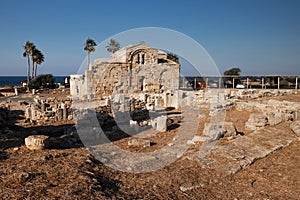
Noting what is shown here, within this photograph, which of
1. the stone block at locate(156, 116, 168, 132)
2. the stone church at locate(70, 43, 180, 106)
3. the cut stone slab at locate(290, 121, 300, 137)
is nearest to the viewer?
the cut stone slab at locate(290, 121, 300, 137)

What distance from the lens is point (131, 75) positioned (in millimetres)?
29391

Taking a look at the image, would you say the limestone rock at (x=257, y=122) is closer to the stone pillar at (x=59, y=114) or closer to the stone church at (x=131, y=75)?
the stone pillar at (x=59, y=114)

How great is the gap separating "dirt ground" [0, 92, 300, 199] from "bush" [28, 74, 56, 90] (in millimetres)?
33341

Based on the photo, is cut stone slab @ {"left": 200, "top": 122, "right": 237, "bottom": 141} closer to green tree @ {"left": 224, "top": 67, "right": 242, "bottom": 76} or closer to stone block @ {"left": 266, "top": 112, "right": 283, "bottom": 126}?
stone block @ {"left": 266, "top": 112, "right": 283, "bottom": 126}

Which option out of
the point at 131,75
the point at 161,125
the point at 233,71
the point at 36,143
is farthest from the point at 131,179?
the point at 233,71

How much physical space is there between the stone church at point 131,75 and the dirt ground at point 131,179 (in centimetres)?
2073

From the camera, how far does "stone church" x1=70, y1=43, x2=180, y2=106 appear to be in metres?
27.7

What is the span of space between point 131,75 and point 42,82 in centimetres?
1781

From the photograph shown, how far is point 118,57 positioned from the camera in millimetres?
30344

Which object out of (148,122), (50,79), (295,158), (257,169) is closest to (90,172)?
(257,169)

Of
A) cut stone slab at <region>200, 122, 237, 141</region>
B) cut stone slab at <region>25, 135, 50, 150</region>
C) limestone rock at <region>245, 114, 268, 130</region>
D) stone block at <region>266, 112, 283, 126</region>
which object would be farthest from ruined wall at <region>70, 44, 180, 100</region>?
cut stone slab at <region>25, 135, 50, 150</region>

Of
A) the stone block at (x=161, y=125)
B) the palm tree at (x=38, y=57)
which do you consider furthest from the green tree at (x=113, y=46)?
the stone block at (x=161, y=125)

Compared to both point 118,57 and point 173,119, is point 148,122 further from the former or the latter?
point 118,57

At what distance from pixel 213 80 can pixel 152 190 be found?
40.9m
